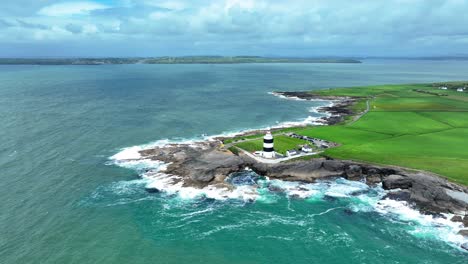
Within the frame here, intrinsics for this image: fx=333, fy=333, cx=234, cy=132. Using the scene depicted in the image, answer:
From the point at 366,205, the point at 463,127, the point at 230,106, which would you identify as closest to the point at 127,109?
the point at 230,106

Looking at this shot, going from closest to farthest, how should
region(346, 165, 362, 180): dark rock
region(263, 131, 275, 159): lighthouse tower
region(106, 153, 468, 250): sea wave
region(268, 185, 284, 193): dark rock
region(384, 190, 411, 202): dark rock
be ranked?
region(106, 153, 468, 250): sea wave
region(384, 190, 411, 202): dark rock
region(268, 185, 284, 193): dark rock
region(346, 165, 362, 180): dark rock
region(263, 131, 275, 159): lighthouse tower

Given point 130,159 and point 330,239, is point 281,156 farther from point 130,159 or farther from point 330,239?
point 130,159

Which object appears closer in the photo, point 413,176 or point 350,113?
point 413,176

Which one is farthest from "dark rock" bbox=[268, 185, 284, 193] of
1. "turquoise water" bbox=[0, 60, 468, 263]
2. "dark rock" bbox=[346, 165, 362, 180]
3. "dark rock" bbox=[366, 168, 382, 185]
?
"dark rock" bbox=[366, 168, 382, 185]

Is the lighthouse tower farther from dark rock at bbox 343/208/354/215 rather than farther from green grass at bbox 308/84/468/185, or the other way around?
dark rock at bbox 343/208/354/215

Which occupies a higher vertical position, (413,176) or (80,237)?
(413,176)

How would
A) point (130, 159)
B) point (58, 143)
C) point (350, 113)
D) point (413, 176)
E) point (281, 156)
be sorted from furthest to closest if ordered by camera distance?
point (350, 113), point (58, 143), point (130, 159), point (281, 156), point (413, 176)

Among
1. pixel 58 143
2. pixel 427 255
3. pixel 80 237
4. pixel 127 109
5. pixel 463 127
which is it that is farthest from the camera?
pixel 127 109

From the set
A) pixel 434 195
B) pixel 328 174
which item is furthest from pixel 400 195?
pixel 328 174
